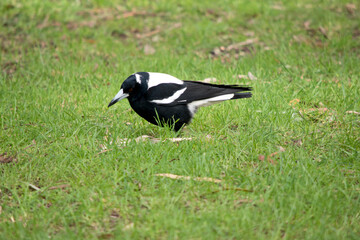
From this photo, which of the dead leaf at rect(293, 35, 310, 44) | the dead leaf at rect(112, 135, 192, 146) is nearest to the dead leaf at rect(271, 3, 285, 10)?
the dead leaf at rect(293, 35, 310, 44)

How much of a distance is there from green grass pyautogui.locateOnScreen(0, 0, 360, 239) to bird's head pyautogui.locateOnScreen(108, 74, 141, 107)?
34 centimetres

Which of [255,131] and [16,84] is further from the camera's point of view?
[16,84]

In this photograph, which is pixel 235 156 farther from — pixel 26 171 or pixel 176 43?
pixel 176 43

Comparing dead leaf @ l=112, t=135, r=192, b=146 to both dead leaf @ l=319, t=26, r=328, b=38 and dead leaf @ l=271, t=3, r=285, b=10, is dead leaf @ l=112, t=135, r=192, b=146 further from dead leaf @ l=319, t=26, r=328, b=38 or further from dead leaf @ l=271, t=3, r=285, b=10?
dead leaf @ l=271, t=3, r=285, b=10

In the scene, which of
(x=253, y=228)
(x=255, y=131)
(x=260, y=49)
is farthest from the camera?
(x=260, y=49)

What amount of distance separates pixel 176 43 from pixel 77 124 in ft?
9.64

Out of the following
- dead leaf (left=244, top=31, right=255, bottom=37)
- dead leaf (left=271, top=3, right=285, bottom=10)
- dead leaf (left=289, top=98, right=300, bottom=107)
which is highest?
dead leaf (left=271, top=3, right=285, bottom=10)

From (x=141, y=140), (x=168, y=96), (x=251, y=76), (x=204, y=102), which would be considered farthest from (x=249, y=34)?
(x=141, y=140)

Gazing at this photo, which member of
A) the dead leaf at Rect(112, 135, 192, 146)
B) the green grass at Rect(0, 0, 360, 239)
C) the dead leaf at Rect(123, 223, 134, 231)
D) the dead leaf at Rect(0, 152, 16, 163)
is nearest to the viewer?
the dead leaf at Rect(123, 223, 134, 231)

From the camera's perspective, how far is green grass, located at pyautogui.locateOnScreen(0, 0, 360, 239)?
2.93 meters

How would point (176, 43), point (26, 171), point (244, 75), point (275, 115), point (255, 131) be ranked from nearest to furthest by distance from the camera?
point (26, 171) → point (255, 131) → point (275, 115) → point (244, 75) → point (176, 43)

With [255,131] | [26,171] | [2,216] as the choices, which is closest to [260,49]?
[255,131]

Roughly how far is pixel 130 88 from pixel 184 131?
26.8 inches

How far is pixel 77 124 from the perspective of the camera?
4.38 metres
